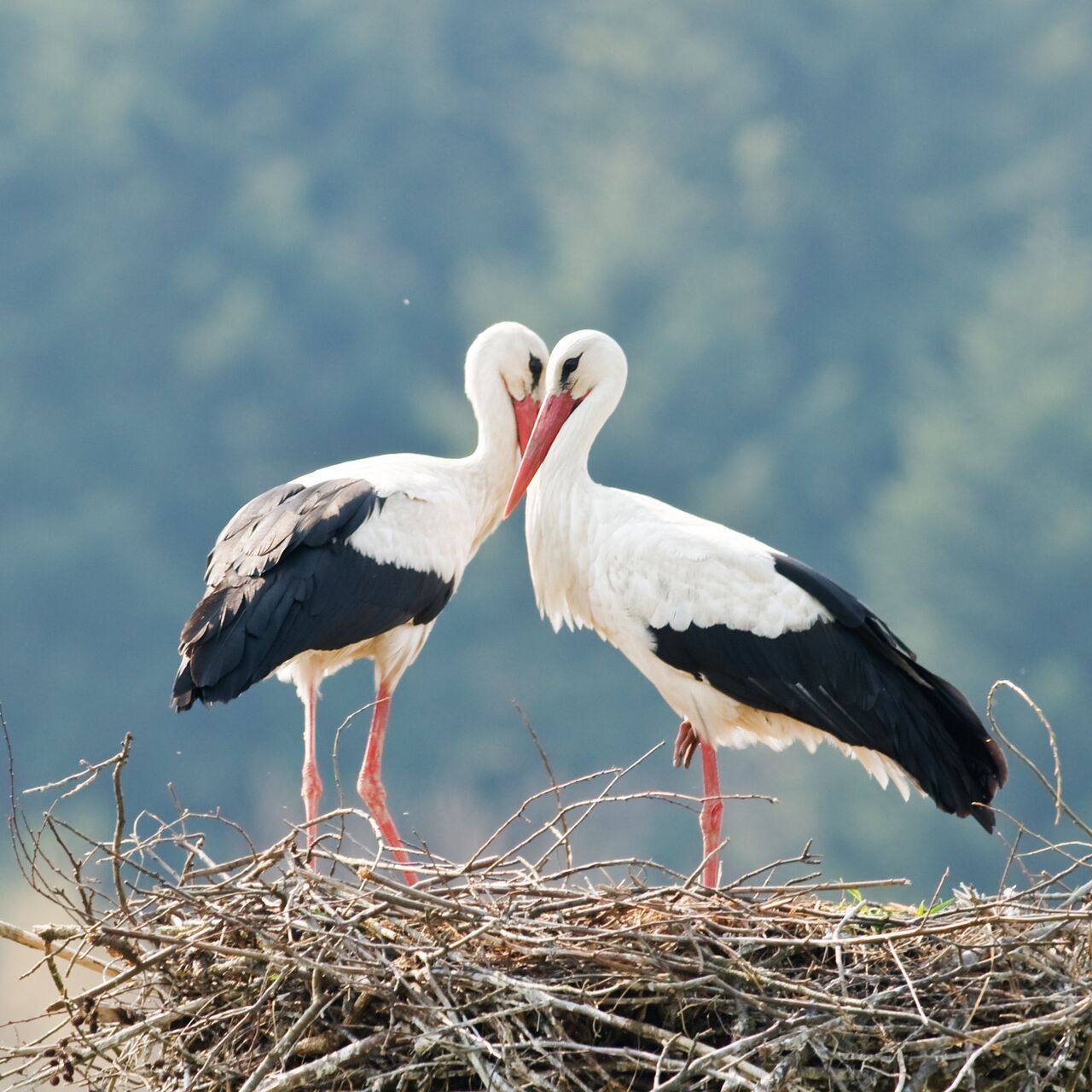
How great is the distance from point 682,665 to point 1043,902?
1.34 m

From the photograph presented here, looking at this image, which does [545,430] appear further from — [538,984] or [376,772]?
[538,984]

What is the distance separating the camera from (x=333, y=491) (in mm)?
5066

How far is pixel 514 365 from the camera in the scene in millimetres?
5750

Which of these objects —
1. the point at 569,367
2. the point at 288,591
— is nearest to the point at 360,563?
the point at 288,591

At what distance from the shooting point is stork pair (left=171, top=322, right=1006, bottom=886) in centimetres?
476

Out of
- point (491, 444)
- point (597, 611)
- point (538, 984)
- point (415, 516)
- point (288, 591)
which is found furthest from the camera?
point (491, 444)

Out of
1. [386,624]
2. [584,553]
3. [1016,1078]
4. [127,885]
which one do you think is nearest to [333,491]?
[386,624]

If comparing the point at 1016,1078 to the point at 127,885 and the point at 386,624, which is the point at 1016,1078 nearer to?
the point at 127,885

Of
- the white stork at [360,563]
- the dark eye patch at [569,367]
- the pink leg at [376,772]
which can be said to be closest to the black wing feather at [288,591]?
the white stork at [360,563]

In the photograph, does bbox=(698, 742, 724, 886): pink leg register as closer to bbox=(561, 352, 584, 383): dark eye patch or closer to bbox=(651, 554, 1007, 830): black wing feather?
bbox=(651, 554, 1007, 830): black wing feather

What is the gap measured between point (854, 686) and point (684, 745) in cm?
61

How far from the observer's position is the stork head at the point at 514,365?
18.8ft

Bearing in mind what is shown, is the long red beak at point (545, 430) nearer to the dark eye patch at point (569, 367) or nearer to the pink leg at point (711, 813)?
the dark eye patch at point (569, 367)

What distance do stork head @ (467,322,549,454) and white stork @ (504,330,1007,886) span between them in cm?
70
